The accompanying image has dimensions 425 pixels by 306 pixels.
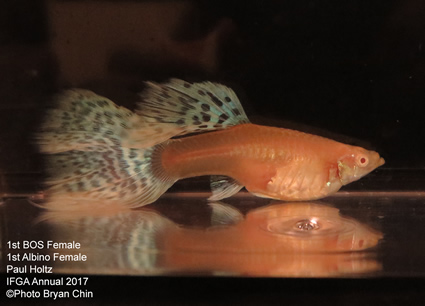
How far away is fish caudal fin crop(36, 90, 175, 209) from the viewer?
2.00m

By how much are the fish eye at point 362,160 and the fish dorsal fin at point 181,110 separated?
1.78 ft

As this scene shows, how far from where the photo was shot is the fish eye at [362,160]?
2.04 meters

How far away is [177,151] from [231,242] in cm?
52

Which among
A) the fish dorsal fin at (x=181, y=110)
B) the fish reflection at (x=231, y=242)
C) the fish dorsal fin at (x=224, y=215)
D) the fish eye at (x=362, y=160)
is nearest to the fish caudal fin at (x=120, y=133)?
the fish dorsal fin at (x=181, y=110)

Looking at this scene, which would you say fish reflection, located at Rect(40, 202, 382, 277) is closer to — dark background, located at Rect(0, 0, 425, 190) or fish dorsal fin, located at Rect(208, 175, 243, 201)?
fish dorsal fin, located at Rect(208, 175, 243, 201)

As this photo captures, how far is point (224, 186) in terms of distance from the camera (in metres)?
2.10

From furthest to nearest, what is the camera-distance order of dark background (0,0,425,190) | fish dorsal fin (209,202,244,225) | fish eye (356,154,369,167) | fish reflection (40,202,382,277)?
dark background (0,0,425,190), fish eye (356,154,369,167), fish dorsal fin (209,202,244,225), fish reflection (40,202,382,277)

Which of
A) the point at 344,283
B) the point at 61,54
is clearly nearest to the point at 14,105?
the point at 61,54

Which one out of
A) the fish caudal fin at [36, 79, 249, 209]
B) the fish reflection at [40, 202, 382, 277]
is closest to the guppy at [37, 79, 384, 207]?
the fish caudal fin at [36, 79, 249, 209]

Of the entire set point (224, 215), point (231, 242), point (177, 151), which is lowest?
point (231, 242)

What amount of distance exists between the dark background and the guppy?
0.95 feet

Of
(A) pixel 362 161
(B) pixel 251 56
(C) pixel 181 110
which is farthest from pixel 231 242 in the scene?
(B) pixel 251 56

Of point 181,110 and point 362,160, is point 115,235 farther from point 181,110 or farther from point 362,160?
point 362,160

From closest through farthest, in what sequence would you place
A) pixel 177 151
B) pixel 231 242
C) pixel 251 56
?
pixel 231 242
pixel 177 151
pixel 251 56
